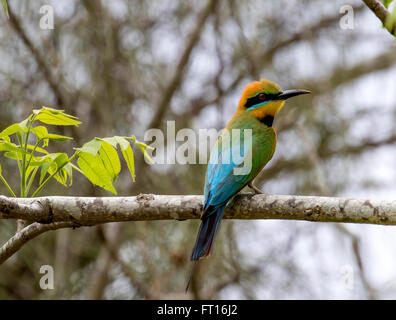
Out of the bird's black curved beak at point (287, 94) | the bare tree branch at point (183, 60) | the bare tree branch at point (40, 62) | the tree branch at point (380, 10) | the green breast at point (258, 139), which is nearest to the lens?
the tree branch at point (380, 10)

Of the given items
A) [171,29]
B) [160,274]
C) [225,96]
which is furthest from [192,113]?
[160,274]

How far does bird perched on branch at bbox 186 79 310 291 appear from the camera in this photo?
10.1 ft

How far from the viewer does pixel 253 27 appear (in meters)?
5.91

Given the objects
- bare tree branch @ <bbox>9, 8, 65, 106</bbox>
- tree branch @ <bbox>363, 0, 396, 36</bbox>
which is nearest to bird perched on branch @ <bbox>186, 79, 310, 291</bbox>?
tree branch @ <bbox>363, 0, 396, 36</bbox>

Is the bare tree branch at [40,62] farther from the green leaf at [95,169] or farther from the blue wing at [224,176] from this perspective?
the green leaf at [95,169]

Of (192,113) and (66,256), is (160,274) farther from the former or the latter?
(192,113)

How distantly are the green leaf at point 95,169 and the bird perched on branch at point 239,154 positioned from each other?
648 millimetres

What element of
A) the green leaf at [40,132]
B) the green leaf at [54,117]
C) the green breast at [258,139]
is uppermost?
the green breast at [258,139]

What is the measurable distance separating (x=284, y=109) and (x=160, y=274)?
2140 millimetres

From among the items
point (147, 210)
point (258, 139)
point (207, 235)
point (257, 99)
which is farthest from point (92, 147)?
point (257, 99)

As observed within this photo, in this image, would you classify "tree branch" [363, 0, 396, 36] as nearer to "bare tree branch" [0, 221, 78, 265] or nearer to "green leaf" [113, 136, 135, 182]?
"green leaf" [113, 136, 135, 182]

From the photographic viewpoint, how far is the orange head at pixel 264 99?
13.2 feet

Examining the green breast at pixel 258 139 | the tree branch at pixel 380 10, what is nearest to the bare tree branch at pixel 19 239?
the green breast at pixel 258 139

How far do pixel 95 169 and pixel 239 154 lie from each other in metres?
1.35
